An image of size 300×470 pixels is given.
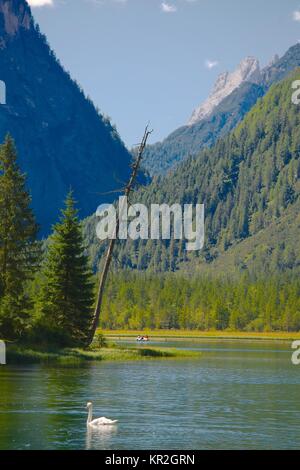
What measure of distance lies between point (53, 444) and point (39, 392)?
651 inches

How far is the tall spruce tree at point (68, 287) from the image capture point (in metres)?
79.9

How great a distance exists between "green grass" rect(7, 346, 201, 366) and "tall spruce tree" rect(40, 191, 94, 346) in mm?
2769

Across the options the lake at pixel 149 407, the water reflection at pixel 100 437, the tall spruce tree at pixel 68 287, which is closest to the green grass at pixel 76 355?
the lake at pixel 149 407

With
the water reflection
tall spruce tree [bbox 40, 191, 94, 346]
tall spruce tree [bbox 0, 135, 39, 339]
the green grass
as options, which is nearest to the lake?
the water reflection

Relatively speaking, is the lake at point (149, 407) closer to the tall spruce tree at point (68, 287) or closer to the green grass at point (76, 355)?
the green grass at point (76, 355)

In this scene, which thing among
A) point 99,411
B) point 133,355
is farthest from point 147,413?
point 133,355

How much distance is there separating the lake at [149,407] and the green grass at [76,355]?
2270mm

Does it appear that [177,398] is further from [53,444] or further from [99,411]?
[53,444]

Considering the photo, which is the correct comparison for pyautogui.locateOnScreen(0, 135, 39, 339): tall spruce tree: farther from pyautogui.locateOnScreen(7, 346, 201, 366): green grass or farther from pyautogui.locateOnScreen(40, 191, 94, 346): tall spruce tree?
pyautogui.locateOnScreen(7, 346, 201, 366): green grass

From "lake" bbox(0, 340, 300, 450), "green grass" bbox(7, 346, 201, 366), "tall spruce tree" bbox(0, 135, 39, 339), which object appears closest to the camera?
"lake" bbox(0, 340, 300, 450)

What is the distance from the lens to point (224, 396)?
169ft

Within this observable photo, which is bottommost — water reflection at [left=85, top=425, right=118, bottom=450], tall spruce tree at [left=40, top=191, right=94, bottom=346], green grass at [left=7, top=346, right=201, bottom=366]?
water reflection at [left=85, top=425, right=118, bottom=450]

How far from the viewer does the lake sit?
34.7 m
